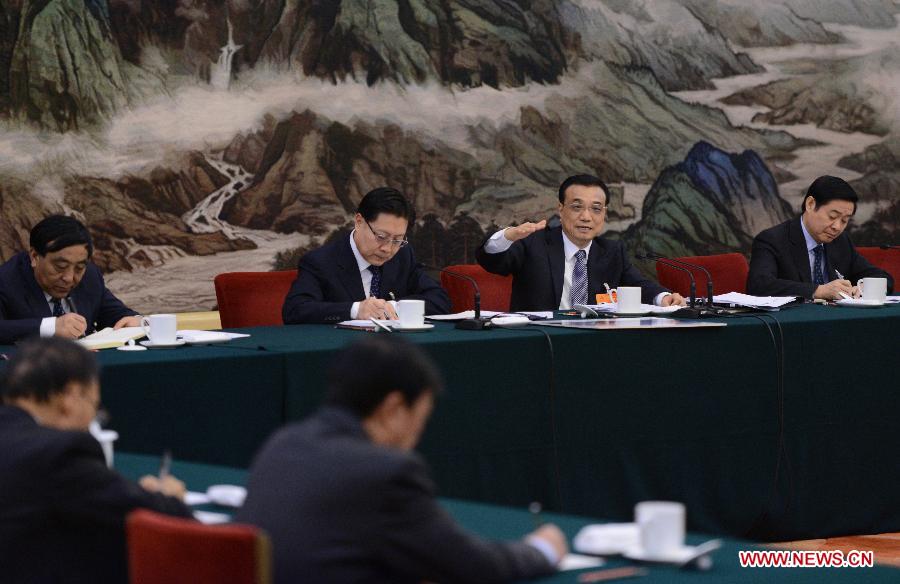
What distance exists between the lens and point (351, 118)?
6328 mm

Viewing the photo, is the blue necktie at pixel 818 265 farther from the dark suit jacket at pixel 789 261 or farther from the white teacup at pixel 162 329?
the white teacup at pixel 162 329

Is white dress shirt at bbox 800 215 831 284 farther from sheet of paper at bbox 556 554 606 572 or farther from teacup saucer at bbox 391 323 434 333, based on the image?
sheet of paper at bbox 556 554 606 572

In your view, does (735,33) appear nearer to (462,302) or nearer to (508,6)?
(508,6)

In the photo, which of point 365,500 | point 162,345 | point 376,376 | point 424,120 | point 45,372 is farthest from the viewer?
point 424,120

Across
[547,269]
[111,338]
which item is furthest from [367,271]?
[111,338]

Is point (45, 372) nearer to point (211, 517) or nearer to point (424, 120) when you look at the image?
point (211, 517)

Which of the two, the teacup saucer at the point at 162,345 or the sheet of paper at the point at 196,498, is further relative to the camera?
the teacup saucer at the point at 162,345

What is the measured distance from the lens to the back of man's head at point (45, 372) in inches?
79.2

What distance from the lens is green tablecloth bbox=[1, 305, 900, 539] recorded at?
3.34 meters

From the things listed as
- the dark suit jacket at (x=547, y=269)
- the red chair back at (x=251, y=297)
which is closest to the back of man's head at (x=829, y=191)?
the dark suit jacket at (x=547, y=269)

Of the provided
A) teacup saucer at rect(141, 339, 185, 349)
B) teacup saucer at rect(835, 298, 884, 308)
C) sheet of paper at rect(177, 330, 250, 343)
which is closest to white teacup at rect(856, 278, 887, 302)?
teacup saucer at rect(835, 298, 884, 308)

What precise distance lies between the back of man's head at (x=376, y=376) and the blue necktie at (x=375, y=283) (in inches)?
117

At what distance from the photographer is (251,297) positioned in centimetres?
466

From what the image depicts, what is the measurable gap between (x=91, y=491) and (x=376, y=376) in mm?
484
